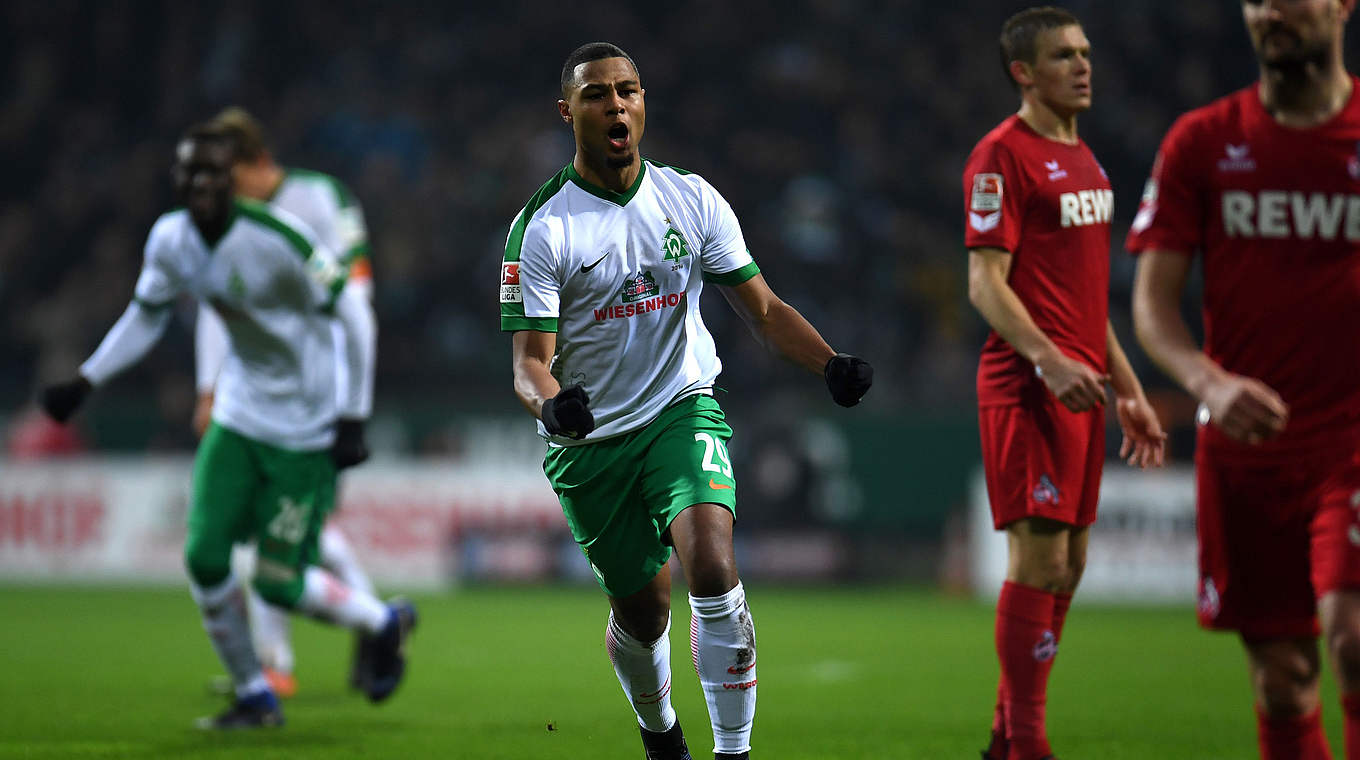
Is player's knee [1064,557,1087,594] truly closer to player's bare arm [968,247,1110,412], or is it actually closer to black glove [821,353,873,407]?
player's bare arm [968,247,1110,412]

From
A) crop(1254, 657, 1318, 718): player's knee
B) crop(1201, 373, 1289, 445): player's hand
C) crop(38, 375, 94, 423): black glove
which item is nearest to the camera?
crop(1201, 373, 1289, 445): player's hand

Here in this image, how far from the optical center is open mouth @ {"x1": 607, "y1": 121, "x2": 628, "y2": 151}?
201 inches

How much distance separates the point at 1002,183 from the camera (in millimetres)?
5512

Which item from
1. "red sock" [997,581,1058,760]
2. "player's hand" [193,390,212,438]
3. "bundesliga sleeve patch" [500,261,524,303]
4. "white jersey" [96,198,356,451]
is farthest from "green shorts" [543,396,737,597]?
"player's hand" [193,390,212,438]

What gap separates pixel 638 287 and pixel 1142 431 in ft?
6.01

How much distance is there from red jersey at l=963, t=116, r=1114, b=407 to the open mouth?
1283 mm

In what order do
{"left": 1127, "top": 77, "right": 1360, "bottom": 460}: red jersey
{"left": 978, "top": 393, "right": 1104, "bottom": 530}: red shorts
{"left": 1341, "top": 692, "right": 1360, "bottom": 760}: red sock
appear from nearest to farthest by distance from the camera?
1. {"left": 1341, "top": 692, "right": 1360, "bottom": 760}: red sock
2. {"left": 1127, "top": 77, "right": 1360, "bottom": 460}: red jersey
3. {"left": 978, "top": 393, "right": 1104, "bottom": 530}: red shorts

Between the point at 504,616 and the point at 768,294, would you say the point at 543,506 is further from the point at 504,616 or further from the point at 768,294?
the point at 768,294

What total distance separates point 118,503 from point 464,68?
7846 mm

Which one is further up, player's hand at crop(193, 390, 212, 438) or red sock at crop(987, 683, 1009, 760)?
player's hand at crop(193, 390, 212, 438)

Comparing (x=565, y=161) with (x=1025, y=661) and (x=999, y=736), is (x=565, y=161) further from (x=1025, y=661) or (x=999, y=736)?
(x=1025, y=661)

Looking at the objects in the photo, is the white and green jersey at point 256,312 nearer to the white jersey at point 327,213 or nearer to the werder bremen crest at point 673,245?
the white jersey at point 327,213

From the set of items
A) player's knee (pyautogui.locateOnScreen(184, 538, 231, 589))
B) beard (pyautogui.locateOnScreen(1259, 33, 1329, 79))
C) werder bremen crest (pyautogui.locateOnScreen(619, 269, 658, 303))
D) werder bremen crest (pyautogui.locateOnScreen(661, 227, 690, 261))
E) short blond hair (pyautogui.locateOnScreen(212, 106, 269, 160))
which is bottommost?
player's knee (pyautogui.locateOnScreen(184, 538, 231, 589))

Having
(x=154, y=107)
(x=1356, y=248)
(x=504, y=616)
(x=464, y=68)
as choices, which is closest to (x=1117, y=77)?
(x=464, y=68)
